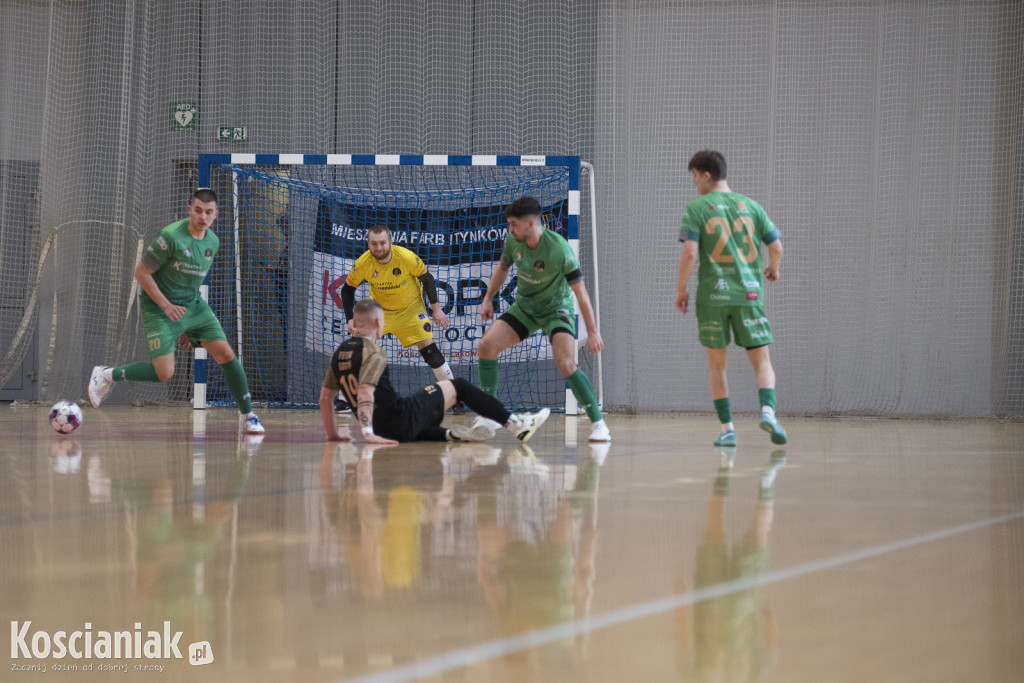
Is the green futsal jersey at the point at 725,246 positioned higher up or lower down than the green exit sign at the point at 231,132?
lower down

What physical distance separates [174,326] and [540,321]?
2217mm

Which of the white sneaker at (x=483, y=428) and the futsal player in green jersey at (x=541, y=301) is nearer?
the white sneaker at (x=483, y=428)

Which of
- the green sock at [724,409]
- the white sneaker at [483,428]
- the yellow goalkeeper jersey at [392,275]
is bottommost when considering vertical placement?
the white sneaker at [483,428]

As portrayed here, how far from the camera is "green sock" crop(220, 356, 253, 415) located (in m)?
6.11

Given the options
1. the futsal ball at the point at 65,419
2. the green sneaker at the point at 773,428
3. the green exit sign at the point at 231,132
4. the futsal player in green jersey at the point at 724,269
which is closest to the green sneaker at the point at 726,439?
the futsal player in green jersey at the point at 724,269

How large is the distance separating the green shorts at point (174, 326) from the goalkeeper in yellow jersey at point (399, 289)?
1291 millimetres

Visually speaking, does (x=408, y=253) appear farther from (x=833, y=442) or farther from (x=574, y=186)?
(x=833, y=442)

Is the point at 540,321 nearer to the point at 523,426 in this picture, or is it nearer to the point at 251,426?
the point at 523,426

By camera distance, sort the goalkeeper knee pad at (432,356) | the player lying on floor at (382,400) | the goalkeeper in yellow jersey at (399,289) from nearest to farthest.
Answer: the player lying on floor at (382,400) → the goalkeeper in yellow jersey at (399,289) → the goalkeeper knee pad at (432,356)

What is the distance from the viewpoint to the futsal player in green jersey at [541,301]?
5.60 metres

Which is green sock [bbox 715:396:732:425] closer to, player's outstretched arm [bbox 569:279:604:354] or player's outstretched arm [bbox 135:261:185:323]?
player's outstretched arm [bbox 569:279:604:354]

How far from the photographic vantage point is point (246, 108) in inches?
393

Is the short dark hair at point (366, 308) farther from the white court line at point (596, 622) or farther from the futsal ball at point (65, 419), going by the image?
the white court line at point (596, 622)

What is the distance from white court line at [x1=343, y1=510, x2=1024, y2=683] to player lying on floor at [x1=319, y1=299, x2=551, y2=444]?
3.09 metres
